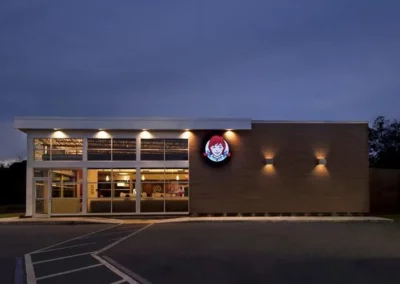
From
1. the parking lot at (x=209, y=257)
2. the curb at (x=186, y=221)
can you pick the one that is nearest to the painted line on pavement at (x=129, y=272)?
the parking lot at (x=209, y=257)

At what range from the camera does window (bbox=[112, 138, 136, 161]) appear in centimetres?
3169

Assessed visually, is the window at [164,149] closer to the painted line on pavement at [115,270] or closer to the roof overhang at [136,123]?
the roof overhang at [136,123]

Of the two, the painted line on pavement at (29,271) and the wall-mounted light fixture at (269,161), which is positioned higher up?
the wall-mounted light fixture at (269,161)

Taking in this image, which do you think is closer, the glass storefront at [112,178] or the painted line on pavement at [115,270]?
the painted line on pavement at [115,270]

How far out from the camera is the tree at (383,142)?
177 feet

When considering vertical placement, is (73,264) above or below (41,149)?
below

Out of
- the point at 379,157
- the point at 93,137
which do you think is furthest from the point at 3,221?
the point at 379,157

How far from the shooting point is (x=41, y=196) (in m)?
31.5

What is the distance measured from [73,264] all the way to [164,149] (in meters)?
19.6

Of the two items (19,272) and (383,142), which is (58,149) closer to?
(19,272)

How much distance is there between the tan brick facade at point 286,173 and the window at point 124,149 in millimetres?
3416

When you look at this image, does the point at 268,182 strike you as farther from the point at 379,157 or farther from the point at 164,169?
the point at 379,157

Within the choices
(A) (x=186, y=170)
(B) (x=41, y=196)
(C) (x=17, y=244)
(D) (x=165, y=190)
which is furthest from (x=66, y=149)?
(C) (x=17, y=244)

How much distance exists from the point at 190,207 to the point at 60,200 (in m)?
7.58
